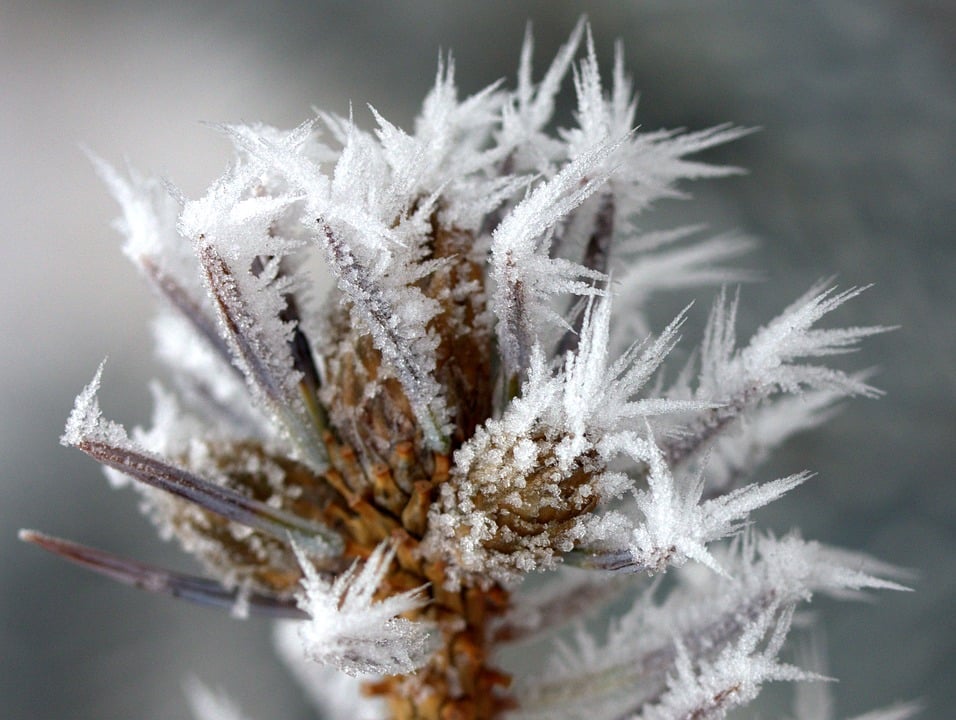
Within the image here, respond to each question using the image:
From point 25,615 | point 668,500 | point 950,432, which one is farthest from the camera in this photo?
point 25,615

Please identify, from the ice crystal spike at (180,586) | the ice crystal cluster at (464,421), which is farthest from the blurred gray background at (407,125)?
the ice crystal spike at (180,586)

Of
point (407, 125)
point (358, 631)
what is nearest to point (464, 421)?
point (358, 631)

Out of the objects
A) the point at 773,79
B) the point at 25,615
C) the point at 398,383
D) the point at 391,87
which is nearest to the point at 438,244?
the point at 398,383

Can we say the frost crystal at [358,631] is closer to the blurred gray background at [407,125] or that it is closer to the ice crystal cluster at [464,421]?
the ice crystal cluster at [464,421]

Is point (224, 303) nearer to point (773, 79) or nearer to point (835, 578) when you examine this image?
point (835, 578)

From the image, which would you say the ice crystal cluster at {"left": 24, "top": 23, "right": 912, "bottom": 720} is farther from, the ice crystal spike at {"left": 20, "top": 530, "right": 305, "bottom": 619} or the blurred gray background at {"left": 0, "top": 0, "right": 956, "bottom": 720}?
the blurred gray background at {"left": 0, "top": 0, "right": 956, "bottom": 720}

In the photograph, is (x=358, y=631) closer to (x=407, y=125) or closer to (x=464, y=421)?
(x=464, y=421)

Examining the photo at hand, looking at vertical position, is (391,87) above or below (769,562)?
above
